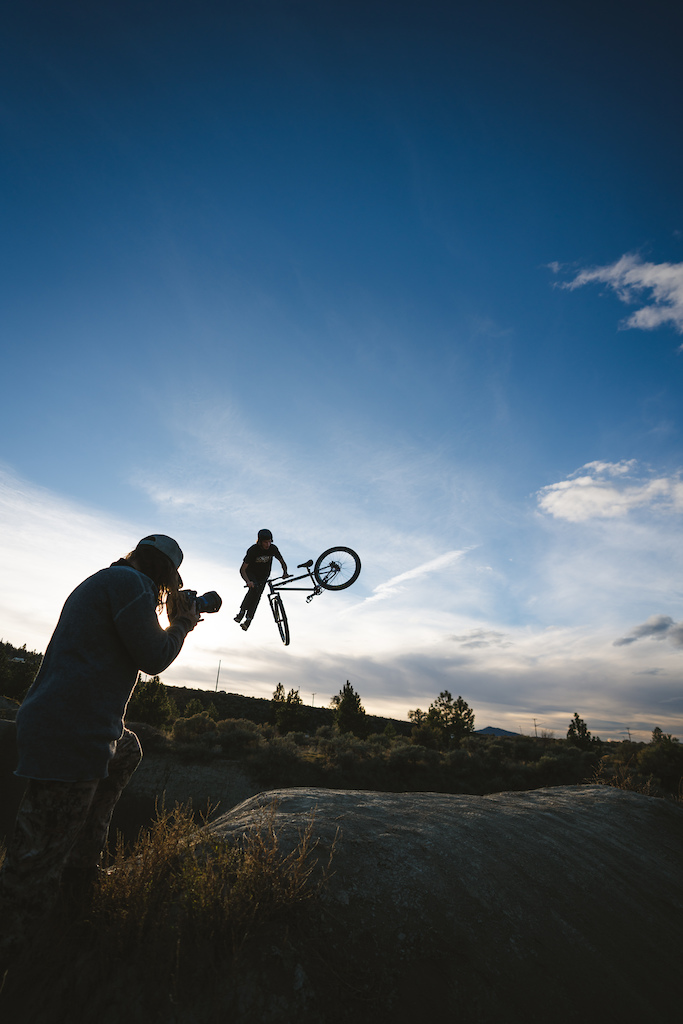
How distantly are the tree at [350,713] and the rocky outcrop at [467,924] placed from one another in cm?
3766

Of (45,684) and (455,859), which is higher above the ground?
(45,684)

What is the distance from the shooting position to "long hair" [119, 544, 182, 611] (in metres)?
3.46

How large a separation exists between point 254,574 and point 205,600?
17.9 ft

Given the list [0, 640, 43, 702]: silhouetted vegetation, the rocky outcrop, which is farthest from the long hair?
[0, 640, 43, 702]: silhouetted vegetation

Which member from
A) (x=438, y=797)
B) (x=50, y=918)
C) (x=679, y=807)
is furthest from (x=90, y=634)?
(x=679, y=807)

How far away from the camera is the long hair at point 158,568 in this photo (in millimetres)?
3459

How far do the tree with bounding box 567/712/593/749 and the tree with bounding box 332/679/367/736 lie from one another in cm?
1811

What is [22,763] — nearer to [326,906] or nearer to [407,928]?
[326,906]

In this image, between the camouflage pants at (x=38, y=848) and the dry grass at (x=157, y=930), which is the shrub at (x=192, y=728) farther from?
the camouflage pants at (x=38, y=848)

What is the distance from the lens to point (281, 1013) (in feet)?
9.81

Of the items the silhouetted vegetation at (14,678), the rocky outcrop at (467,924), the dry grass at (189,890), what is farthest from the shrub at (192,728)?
the dry grass at (189,890)

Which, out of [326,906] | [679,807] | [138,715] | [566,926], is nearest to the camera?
[326,906]

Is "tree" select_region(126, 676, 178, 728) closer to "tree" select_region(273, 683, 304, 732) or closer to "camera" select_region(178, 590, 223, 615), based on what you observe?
"tree" select_region(273, 683, 304, 732)

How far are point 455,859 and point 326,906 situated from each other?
1.89 m
